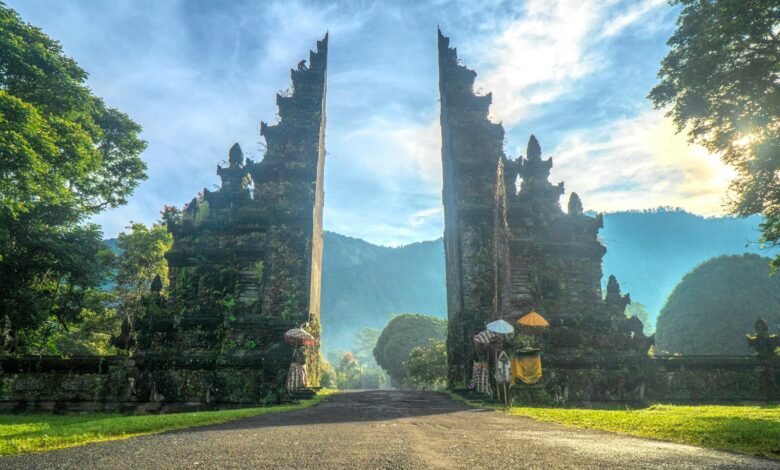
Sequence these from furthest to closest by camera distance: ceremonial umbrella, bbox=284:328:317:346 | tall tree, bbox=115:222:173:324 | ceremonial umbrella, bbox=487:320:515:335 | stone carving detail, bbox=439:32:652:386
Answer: tall tree, bbox=115:222:173:324 < stone carving detail, bbox=439:32:652:386 < ceremonial umbrella, bbox=284:328:317:346 < ceremonial umbrella, bbox=487:320:515:335

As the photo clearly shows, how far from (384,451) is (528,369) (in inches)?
430

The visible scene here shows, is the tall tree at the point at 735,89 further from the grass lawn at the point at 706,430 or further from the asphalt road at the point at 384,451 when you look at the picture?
the asphalt road at the point at 384,451

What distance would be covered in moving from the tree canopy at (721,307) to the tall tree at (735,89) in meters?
20.7

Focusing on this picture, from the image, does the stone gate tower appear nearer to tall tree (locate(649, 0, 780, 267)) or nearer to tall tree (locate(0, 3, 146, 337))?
tall tree (locate(0, 3, 146, 337))

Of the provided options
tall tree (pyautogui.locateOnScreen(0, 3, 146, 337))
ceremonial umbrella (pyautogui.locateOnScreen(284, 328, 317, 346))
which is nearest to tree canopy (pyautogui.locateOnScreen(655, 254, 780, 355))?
ceremonial umbrella (pyautogui.locateOnScreen(284, 328, 317, 346))

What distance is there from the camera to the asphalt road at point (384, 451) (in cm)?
486

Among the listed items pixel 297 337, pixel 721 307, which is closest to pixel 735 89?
pixel 297 337

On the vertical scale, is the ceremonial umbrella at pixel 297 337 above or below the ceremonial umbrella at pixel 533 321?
below

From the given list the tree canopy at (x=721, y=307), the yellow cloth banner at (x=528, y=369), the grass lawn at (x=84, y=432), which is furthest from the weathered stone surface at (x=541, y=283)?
the tree canopy at (x=721, y=307)

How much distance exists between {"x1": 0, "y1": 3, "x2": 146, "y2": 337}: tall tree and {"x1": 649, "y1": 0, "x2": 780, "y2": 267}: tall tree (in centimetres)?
2357

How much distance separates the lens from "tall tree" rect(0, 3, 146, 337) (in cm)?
1603

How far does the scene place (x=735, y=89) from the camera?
44.8 feet

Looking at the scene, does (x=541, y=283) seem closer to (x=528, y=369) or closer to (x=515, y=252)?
(x=515, y=252)

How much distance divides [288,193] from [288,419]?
16.7 metres
